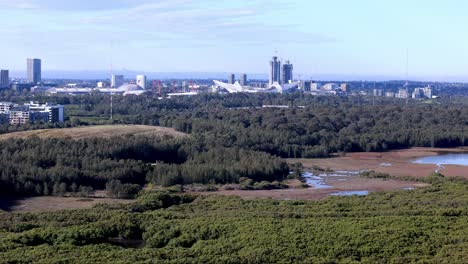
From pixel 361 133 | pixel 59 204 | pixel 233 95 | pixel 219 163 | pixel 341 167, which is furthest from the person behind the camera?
pixel 233 95

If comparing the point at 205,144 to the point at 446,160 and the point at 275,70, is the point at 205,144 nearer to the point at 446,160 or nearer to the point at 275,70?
the point at 446,160

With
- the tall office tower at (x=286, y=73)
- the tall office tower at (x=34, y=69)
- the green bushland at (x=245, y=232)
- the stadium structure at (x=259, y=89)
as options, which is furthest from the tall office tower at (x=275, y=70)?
the green bushland at (x=245, y=232)

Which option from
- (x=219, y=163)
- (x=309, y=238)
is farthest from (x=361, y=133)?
(x=309, y=238)

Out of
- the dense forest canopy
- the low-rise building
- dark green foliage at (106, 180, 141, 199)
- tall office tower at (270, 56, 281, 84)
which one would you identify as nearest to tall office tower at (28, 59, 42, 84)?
tall office tower at (270, 56, 281, 84)

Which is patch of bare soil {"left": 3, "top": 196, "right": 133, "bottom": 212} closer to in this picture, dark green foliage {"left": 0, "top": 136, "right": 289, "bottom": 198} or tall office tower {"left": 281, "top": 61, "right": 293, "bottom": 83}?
dark green foliage {"left": 0, "top": 136, "right": 289, "bottom": 198}

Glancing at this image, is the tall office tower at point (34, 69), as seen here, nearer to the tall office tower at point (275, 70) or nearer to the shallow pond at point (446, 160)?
the tall office tower at point (275, 70)

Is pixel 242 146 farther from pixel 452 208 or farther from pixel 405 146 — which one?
pixel 452 208
